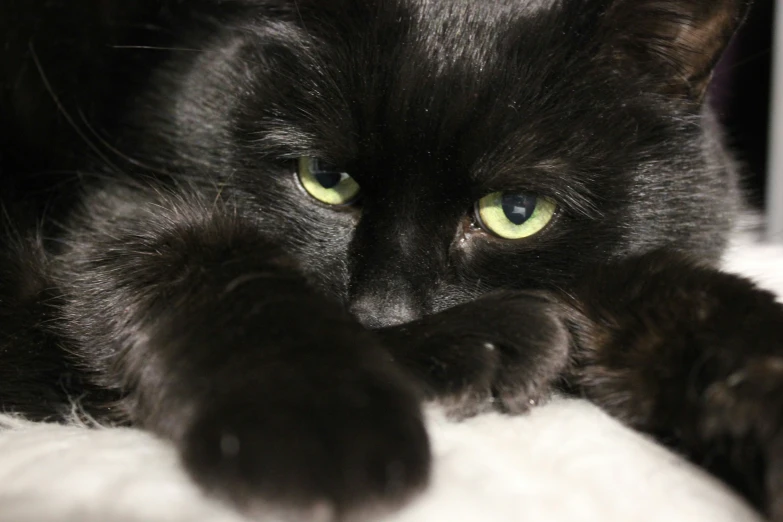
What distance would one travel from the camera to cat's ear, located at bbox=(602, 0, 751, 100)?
37.6 inches

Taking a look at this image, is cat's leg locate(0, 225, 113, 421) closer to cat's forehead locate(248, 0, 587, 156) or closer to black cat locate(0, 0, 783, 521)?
black cat locate(0, 0, 783, 521)

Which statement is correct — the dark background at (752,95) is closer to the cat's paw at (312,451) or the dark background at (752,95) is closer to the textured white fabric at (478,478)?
the textured white fabric at (478,478)

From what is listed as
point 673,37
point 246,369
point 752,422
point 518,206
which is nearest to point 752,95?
point 673,37

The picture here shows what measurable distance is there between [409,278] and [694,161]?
0.47 metres

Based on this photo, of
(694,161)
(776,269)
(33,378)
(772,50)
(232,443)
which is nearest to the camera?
(232,443)

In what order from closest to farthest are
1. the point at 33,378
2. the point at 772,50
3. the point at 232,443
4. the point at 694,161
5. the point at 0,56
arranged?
the point at 232,443, the point at 33,378, the point at 694,161, the point at 0,56, the point at 772,50

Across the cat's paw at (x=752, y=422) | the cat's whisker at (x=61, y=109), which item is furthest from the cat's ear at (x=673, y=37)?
the cat's whisker at (x=61, y=109)

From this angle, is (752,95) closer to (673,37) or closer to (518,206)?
(673,37)

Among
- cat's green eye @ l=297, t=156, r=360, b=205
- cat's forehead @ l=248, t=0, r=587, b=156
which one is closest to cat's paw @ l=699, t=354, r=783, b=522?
cat's forehead @ l=248, t=0, r=587, b=156

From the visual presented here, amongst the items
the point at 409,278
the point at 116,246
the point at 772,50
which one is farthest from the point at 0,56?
the point at 772,50

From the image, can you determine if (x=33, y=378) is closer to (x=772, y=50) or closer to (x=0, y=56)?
(x=0, y=56)

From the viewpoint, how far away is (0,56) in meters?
1.16

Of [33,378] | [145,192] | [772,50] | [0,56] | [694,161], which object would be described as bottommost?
[33,378]

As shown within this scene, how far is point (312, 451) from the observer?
54 cm
